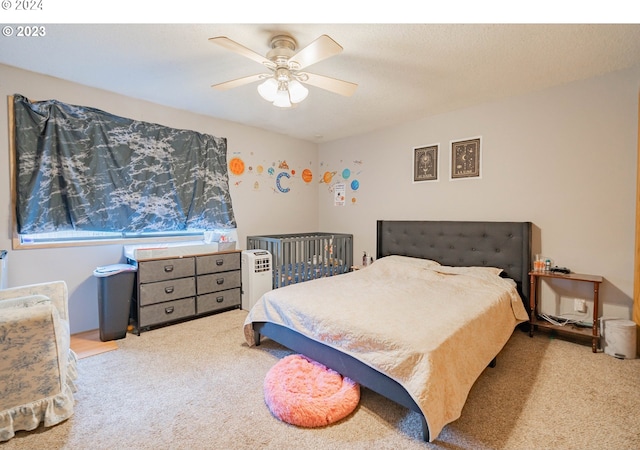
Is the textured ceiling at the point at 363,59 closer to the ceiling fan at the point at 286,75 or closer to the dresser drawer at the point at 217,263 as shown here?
the ceiling fan at the point at 286,75

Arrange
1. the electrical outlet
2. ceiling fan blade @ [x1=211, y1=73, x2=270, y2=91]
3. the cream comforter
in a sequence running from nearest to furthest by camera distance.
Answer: the cream comforter < ceiling fan blade @ [x1=211, y1=73, x2=270, y2=91] < the electrical outlet

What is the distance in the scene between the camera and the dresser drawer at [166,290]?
286cm

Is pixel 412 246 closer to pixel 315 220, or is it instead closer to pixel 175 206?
pixel 315 220

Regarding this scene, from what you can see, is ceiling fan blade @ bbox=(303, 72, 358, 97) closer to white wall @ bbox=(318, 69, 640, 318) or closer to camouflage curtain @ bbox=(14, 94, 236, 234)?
white wall @ bbox=(318, 69, 640, 318)

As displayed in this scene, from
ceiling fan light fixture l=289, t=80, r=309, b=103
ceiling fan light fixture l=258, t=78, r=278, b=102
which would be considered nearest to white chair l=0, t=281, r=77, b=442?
ceiling fan light fixture l=258, t=78, r=278, b=102

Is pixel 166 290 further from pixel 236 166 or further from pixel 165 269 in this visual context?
pixel 236 166

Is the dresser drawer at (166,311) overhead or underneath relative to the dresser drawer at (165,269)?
underneath

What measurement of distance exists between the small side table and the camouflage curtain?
3.38m

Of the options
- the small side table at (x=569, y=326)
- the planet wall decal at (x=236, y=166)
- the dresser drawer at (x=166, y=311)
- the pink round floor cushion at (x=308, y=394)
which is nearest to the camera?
the pink round floor cushion at (x=308, y=394)

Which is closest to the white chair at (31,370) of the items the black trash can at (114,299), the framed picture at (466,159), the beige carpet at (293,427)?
the beige carpet at (293,427)

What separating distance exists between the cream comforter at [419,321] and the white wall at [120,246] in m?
1.72

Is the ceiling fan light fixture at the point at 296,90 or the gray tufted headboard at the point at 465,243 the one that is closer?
the ceiling fan light fixture at the point at 296,90

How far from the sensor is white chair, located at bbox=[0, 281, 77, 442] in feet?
4.94

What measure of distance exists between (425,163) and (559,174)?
4.36 feet
